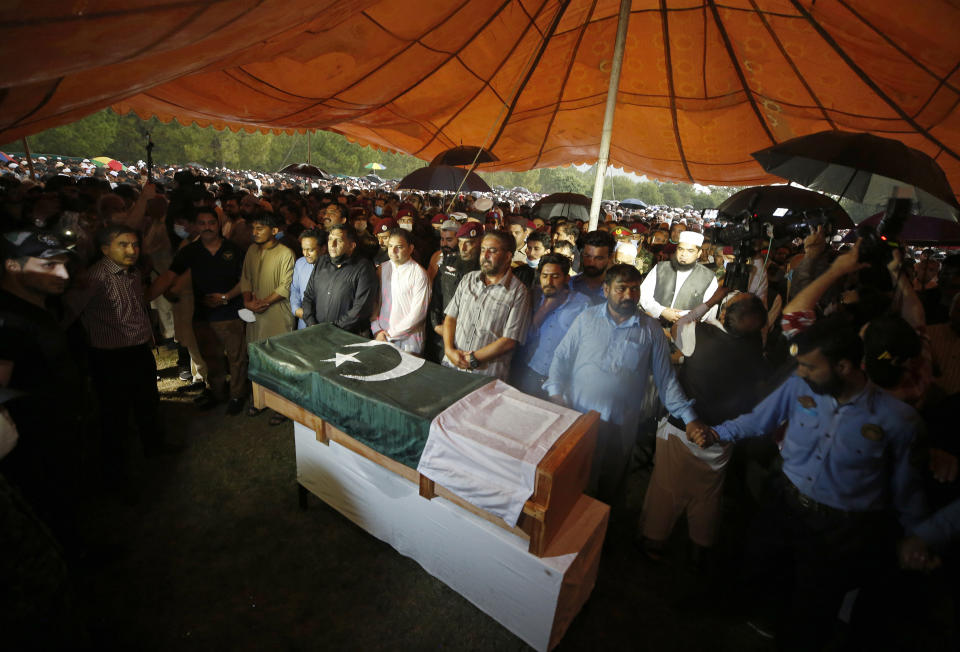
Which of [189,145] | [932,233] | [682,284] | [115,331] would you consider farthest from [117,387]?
[189,145]

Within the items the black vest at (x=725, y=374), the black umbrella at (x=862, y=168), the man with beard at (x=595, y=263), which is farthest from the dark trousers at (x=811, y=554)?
the black umbrella at (x=862, y=168)

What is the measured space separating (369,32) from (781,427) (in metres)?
5.40

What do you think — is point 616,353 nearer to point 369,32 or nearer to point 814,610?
point 814,610

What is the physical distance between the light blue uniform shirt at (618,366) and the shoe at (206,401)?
3.55 meters

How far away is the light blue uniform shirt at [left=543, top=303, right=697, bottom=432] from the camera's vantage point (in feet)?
8.73

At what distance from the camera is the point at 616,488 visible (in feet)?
9.68

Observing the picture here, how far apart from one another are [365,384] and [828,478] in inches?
89.7

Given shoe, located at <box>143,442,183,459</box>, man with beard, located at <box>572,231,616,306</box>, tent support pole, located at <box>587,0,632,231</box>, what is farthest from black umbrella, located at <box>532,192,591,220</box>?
shoe, located at <box>143,442,183,459</box>

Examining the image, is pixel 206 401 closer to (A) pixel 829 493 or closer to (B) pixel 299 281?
(B) pixel 299 281

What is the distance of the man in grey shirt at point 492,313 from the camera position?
3.16 metres

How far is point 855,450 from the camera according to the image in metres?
1.88

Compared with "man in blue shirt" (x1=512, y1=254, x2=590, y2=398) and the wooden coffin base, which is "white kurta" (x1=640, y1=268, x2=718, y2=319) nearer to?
"man in blue shirt" (x1=512, y1=254, x2=590, y2=398)

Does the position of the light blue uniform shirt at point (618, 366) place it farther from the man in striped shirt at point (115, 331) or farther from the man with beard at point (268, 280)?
the man in striped shirt at point (115, 331)

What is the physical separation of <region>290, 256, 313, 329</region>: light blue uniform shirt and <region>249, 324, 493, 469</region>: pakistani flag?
4.84 feet
